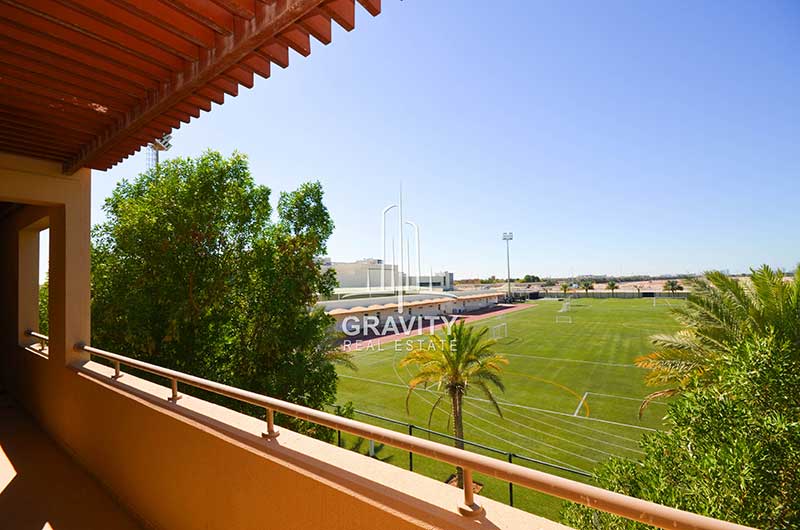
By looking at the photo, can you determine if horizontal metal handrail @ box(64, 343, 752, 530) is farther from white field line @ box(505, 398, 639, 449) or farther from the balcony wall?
white field line @ box(505, 398, 639, 449)

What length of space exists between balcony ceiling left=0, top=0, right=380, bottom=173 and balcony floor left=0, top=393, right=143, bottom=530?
359 centimetres

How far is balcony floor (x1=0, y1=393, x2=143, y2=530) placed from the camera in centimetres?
357

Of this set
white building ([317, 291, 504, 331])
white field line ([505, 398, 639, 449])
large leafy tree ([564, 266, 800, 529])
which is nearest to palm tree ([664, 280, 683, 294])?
white building ([317, 291, 504, 331])

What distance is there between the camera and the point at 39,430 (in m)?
5.71

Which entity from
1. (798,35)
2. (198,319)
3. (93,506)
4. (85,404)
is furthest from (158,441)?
(798,35)

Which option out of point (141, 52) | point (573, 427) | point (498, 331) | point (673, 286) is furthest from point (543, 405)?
point (673, 286)

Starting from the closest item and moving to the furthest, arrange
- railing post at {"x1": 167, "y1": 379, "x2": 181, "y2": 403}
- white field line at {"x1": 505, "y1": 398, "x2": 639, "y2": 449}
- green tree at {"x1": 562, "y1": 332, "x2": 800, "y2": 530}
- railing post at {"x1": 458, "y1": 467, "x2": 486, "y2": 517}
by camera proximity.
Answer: railing post at {"x1": 458, "y1": 467, "x2": 486, "y2": 517}, railing post at {"x1": 167, "y1": 379, "x2": 181, "y2": 403}, green tree at {"x1": 562, "y1": 332, "x2": 800, "y2": 530}, white field line at {"x1": 505, "y1": 398, "x2": 639, "y2": 449}

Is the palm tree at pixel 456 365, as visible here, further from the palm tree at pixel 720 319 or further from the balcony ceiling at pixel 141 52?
the balcony ceiling at pixel 141 52

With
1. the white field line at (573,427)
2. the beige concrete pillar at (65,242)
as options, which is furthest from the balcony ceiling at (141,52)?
the white field line at (573,427)

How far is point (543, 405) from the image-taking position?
2319 centimetres

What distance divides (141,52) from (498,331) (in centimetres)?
4883

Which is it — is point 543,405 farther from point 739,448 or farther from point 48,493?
point 48,493

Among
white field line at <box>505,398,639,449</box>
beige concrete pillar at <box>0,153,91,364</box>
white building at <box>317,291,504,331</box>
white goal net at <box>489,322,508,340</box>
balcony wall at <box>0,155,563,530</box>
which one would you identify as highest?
beige concrete pillar at <box>0,153,91,364</box>

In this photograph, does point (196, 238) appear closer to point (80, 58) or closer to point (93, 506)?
point (93, 506)
